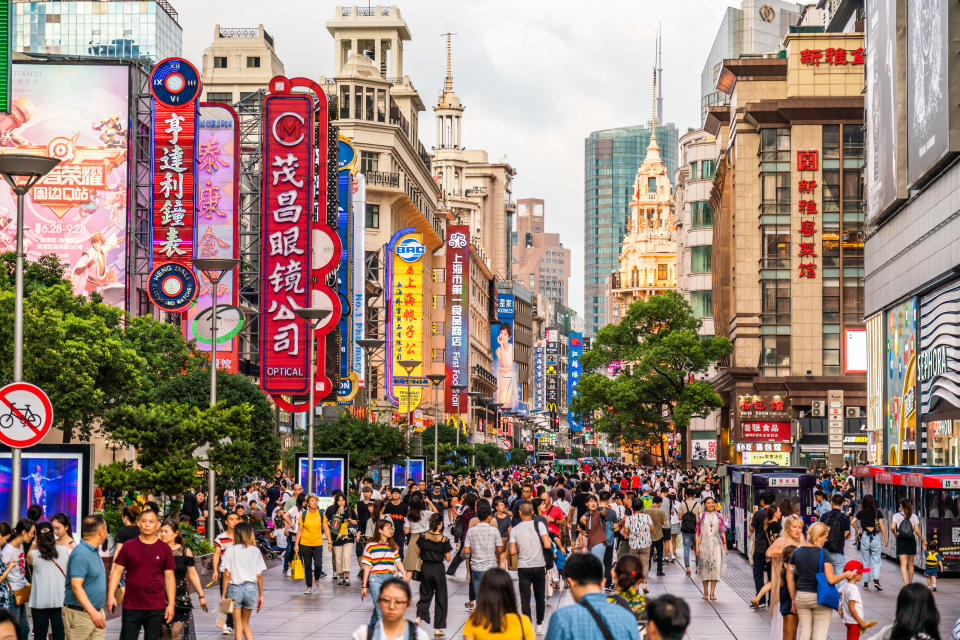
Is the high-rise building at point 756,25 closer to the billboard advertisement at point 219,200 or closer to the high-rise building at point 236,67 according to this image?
the high-rise building at point 236,67

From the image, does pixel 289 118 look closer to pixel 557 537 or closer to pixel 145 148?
pixel 145 148

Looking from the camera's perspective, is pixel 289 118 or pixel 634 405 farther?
pixel 634 405

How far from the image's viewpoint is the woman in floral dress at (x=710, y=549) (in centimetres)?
2320

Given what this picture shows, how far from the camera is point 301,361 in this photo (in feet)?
150

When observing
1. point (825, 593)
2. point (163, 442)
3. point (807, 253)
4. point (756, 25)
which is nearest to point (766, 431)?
point (807, 253)

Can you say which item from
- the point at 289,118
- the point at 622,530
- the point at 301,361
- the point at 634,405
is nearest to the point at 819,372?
the point at 634,405

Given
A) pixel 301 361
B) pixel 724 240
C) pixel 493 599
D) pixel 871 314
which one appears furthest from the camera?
pixel 724 240

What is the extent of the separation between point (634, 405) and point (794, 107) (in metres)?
18.6

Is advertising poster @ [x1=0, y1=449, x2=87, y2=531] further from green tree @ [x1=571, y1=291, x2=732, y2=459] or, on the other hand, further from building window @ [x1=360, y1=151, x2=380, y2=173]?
building window @ [x1=360, y1=151, x2=380, y2=173]

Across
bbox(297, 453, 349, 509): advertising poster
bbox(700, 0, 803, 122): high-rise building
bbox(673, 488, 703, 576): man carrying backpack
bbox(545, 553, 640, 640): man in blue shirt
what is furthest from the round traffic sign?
bbox(700, 0, 803, 122): high-rise building

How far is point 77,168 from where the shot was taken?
5944 cm

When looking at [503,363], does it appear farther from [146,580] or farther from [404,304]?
[146,580]

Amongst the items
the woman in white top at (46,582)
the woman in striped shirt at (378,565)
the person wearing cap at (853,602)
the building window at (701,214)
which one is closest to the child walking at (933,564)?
the person wearing cap at (853,602)

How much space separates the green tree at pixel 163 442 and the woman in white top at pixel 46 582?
10865mm
